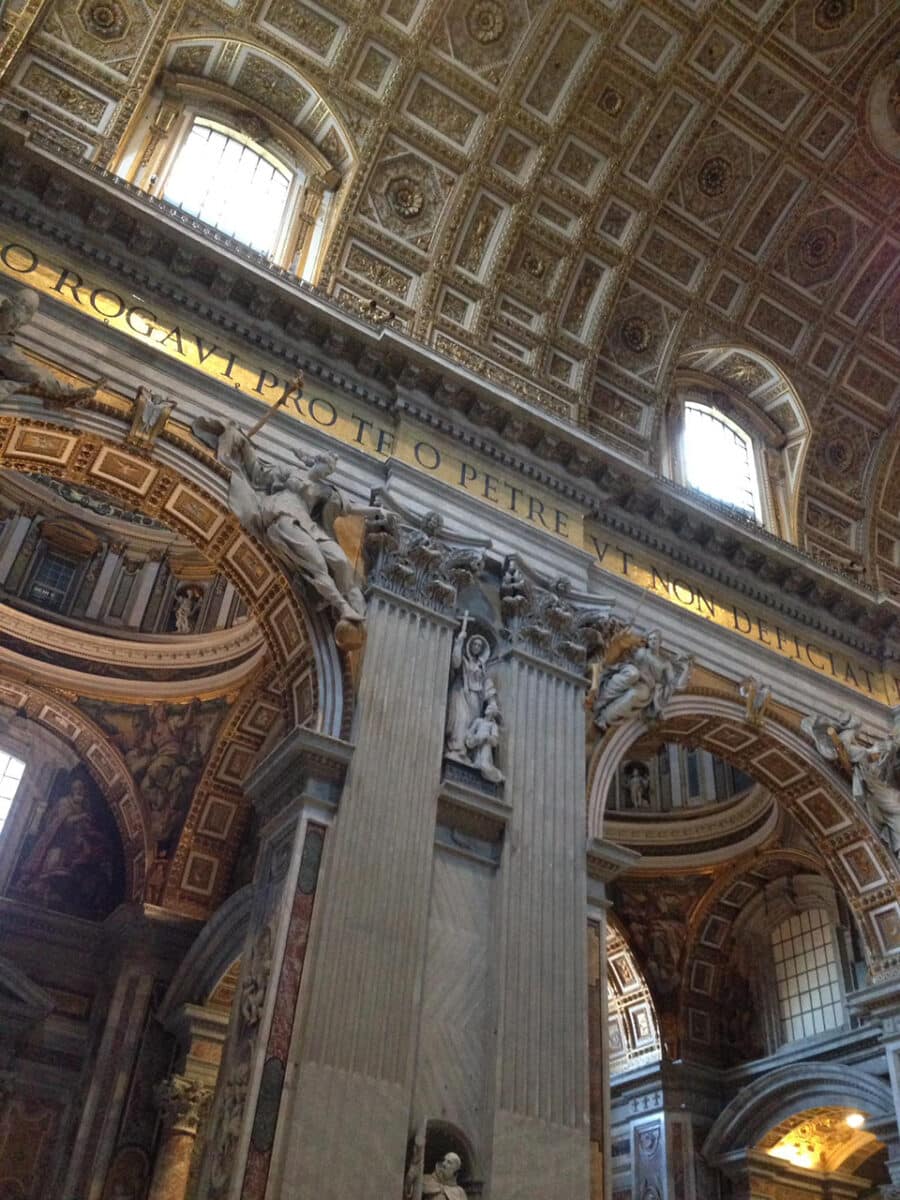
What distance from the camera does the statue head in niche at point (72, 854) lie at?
14.8 metres

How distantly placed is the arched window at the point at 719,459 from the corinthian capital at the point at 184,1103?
9.42m

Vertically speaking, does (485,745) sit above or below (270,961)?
above

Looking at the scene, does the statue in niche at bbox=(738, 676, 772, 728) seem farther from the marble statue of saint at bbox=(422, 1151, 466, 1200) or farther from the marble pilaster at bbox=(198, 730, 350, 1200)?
the marble statue of saint at bbox=(422, 1151, 466, 1200)

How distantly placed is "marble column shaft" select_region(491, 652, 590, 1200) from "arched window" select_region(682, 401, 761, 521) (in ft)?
17.6

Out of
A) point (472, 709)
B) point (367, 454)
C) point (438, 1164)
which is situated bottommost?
point (438, 1164)

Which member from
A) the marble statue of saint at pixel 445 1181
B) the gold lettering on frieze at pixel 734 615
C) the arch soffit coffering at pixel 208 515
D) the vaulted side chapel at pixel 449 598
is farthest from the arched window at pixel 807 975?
the arch soffit coffering at pixel 208 515

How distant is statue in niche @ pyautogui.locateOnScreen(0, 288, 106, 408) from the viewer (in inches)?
352

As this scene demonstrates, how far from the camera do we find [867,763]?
42.1 ft

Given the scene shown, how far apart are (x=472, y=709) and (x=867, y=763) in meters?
5.43

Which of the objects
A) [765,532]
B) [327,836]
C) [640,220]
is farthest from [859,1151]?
[640,220]

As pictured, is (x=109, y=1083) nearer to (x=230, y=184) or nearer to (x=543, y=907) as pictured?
(x=543, y=907)

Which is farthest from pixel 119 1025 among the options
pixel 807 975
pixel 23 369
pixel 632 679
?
pixel 807 975

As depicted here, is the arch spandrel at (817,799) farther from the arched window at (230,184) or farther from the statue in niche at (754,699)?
the arched window at (230,184)

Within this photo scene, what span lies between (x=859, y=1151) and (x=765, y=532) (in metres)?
8.18
